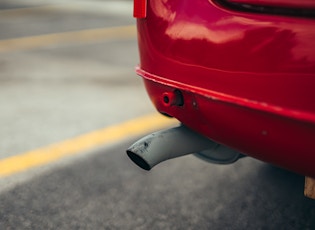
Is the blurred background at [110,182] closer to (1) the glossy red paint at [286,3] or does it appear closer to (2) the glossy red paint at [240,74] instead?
(2) the glossy red paint at [240,74]

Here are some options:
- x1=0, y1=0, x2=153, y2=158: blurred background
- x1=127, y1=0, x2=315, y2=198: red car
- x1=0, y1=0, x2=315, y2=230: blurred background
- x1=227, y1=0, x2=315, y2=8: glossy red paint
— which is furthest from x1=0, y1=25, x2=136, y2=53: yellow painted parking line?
x1=227, y1=0, x2=315, y2=8: glossy red paint

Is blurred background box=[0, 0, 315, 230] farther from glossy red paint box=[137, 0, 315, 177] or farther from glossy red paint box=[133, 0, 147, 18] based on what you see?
glossy red paint box=[133, 0, 147, 18]

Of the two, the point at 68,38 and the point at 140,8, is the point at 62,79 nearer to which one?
the point at 68,38

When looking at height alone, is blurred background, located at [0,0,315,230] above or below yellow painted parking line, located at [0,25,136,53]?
above

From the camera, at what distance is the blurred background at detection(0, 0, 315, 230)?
2094 millimetres

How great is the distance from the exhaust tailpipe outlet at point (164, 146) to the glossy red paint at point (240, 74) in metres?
0.12

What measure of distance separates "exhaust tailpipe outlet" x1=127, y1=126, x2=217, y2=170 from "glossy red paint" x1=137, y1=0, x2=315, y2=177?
0.12 metres

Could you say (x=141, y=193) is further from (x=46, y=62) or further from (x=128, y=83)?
(x=46, y=62)

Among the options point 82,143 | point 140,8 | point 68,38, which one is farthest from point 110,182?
point 68,38

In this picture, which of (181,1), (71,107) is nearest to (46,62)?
(71,107)

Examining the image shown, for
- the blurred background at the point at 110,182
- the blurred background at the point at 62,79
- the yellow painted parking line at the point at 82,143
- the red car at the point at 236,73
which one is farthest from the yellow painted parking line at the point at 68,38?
the red car at the point at 236,73

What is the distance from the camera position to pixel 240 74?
152 centimetres

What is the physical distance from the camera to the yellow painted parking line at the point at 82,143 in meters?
2.60

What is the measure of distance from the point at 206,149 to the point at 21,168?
107 centimetres
